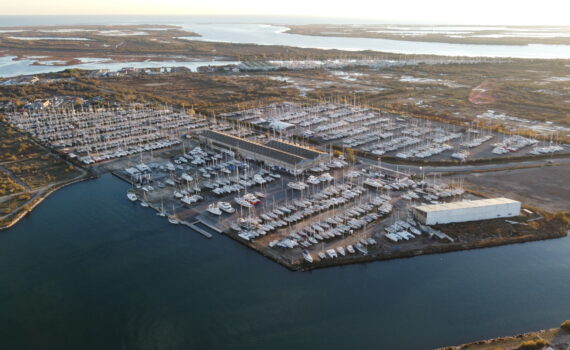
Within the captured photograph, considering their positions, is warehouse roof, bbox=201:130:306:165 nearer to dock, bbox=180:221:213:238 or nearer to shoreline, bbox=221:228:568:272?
dock, bbox=180:221:213:238

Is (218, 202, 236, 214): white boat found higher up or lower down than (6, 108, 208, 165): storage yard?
lower down

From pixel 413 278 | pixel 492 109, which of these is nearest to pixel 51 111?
pixel 413 278

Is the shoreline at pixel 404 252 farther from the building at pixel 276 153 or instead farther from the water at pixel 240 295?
the building at pixel 276 153

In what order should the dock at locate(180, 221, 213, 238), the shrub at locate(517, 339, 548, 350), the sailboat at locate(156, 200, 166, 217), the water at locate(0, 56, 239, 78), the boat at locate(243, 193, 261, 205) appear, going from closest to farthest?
the shrub at locate(517, 339, 548, 350) → the dock at locate(180, 221, 213, 238) → the sailboat at locate(156, 200, 166, 217) → the boat at locate(243, 193, 261, 205) → the water at locate(0, 56, 239, 78)

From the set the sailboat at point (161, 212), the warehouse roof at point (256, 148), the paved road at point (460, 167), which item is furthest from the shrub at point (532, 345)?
the sailboat at point (161, 212)

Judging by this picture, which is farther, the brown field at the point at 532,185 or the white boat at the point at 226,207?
the brown field at the point at 532,185

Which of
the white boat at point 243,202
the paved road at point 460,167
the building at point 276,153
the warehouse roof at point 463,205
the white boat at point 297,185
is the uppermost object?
the building at point 276,153

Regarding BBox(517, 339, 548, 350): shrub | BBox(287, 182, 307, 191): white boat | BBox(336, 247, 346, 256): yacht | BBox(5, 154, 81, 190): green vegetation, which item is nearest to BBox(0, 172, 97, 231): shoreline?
BBox(5, 154, 81, 190): green vegetation
